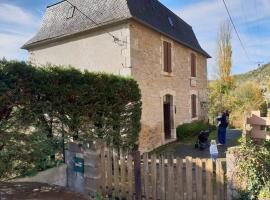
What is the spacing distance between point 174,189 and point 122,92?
411 centimetres

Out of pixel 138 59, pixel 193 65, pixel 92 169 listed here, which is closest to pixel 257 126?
pixel 138 59

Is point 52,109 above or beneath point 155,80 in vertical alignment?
beneath

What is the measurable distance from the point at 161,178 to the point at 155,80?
807 centimetres

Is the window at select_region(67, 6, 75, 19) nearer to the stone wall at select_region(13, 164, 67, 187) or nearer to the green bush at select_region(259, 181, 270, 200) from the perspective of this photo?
the stone wall at select_region(13, 164, 67, 187)

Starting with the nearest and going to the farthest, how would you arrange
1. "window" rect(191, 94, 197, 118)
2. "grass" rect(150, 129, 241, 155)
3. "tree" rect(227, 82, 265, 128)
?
"grass" rect(150, 129, 241, 155), "window" rect(191, 94, 197, 118), "tree" rect(227, 82, 265, 128)

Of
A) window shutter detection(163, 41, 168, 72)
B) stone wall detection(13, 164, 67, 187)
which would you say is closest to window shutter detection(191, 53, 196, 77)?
window shutter detection(163, 41, 168, 72)

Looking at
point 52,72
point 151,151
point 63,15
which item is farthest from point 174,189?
point 63,15

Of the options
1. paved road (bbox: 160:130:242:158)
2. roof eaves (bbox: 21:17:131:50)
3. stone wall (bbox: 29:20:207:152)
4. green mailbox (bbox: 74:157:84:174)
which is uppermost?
roof eaves (bbox: 21:17:131:50)

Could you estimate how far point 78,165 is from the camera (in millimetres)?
6137

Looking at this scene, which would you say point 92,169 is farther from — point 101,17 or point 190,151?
point 101,17

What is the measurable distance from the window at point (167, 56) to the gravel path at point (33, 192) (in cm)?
985

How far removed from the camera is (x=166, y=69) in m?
14.3

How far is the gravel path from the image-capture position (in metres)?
4.77

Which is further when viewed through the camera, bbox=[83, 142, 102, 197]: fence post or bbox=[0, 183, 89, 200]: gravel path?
bbox=[83, 142, 102, 197]: fence post
